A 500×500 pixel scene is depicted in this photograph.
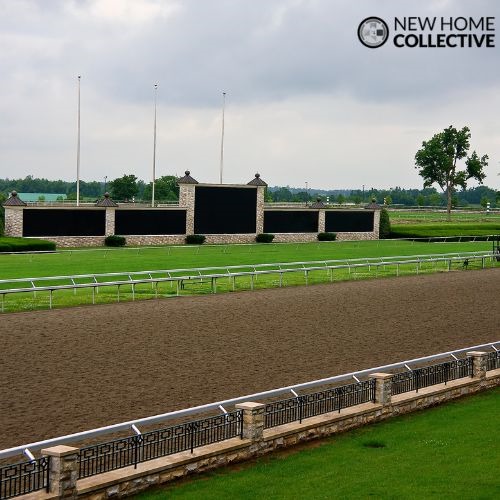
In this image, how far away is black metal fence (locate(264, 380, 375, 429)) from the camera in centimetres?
1196

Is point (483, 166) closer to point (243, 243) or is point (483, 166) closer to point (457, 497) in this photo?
point (243, 243)

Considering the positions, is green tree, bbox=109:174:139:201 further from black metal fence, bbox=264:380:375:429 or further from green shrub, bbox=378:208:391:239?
black metal fence, bbox=264:380:375:429

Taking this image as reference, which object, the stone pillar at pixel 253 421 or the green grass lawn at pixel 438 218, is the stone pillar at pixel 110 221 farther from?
the green grass lawn at pixel 438 218

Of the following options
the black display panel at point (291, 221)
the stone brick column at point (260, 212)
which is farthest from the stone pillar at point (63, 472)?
the black display panel at point (291, 221)

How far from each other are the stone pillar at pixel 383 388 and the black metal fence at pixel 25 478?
18.1ft

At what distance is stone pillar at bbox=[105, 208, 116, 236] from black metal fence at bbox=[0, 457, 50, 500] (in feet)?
125

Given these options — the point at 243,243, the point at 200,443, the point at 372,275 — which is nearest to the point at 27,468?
the point at 200,443

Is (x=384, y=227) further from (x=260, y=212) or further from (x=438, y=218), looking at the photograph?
(x=438, y=218)

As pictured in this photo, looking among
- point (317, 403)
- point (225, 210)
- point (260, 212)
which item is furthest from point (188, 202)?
point (317, 403)

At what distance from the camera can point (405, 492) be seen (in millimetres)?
9836

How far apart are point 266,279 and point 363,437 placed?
18788mm

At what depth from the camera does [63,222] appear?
4506 cm

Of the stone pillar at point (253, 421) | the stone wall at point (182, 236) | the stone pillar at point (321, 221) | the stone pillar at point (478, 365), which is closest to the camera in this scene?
the stone pillar at point (253, 421)

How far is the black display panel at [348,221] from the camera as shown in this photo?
58344mm
